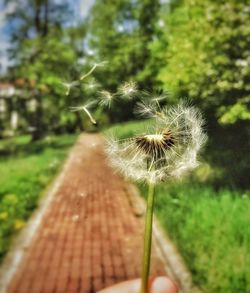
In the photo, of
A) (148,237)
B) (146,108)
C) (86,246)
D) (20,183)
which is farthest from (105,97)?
(20,183)

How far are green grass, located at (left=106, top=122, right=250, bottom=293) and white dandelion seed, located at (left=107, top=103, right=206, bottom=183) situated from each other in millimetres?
2859

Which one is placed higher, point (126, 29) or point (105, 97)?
point (126, 29)

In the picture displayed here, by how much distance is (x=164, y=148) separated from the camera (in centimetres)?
110

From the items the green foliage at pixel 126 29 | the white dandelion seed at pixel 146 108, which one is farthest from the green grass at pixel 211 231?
the green foliage at pixel 126 29

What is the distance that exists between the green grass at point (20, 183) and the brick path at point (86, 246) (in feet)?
1.31

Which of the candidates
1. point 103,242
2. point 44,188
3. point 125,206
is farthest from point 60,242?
point 44,188

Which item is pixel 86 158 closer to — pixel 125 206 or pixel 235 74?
pixel 125 206

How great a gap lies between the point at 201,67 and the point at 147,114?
13.4 feet

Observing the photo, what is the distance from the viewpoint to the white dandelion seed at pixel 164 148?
1.13m

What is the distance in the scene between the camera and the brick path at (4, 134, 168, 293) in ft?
16.4

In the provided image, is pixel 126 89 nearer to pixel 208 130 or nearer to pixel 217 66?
pixel 208 130

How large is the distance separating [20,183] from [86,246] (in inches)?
181

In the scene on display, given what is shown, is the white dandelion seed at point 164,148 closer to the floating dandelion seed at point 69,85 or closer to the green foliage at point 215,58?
the floating dandelion seed at point 69,85

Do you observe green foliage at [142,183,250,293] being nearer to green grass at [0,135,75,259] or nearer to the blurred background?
the blurred background
